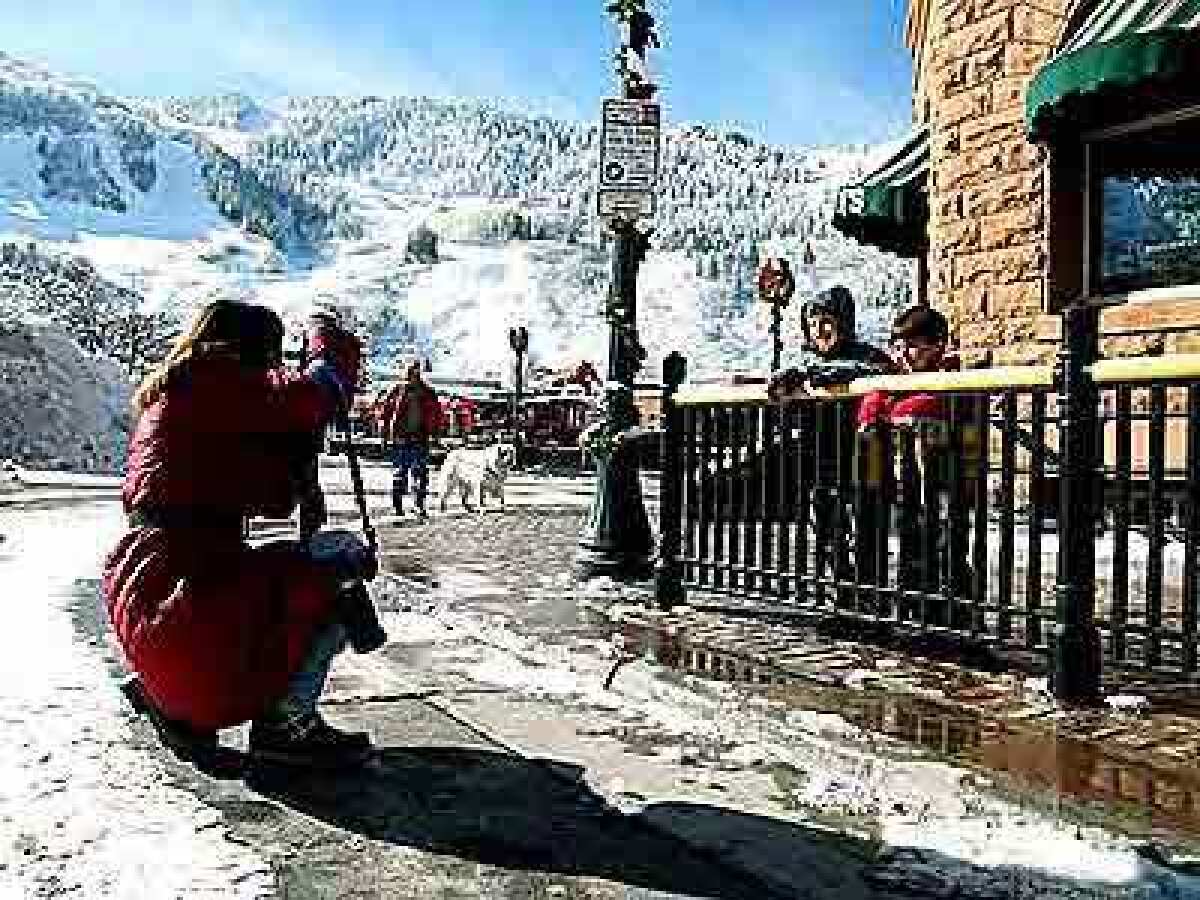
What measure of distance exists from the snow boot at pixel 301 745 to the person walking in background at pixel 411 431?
404 inches

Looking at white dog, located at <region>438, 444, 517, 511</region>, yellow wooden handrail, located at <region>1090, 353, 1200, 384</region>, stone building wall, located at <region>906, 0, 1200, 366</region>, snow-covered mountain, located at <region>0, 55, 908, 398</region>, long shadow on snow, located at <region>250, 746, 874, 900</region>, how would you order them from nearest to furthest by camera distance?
long shadow on snow, located at <region>250, 746, 874, 900</region>, yellow wooden handrail, located at <region>1090, 353, 1200, 384</region>, stone building wall, located at <region>906, 0, 1200, 366</region>, white dog, located at <region>438, 444, 517, 511</region>, snow-covered mountain, located at <region>0, 55, 908, 398</region>

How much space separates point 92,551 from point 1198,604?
891 centimetres

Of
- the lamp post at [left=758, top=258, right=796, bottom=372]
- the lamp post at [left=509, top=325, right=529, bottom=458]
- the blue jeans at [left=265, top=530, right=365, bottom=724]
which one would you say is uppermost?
the lamp post at [left=758, top=258, right=796, bottom=372]

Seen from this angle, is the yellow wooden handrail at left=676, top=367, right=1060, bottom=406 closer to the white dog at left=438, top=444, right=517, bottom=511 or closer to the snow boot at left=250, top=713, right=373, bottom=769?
the snow boot at left=250, top=713, right=373, bottom=769

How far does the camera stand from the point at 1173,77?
8711mm

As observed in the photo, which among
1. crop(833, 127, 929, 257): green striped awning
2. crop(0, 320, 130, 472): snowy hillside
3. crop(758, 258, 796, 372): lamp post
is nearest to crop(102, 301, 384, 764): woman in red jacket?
crop(833, 127, 929, 257): green striped awning

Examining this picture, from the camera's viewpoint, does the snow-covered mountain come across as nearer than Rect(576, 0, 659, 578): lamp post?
No

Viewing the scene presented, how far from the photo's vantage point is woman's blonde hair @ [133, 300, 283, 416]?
4.68m

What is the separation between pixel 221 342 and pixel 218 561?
2.32 feet

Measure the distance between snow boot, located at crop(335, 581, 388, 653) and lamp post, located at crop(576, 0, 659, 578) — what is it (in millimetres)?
4333

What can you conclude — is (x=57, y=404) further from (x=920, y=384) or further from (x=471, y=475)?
(x=920, y=384)

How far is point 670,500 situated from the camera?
26.1ft

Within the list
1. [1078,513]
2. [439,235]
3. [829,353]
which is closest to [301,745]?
[1078,513]

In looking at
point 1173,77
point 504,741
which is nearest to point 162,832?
point 504,741
